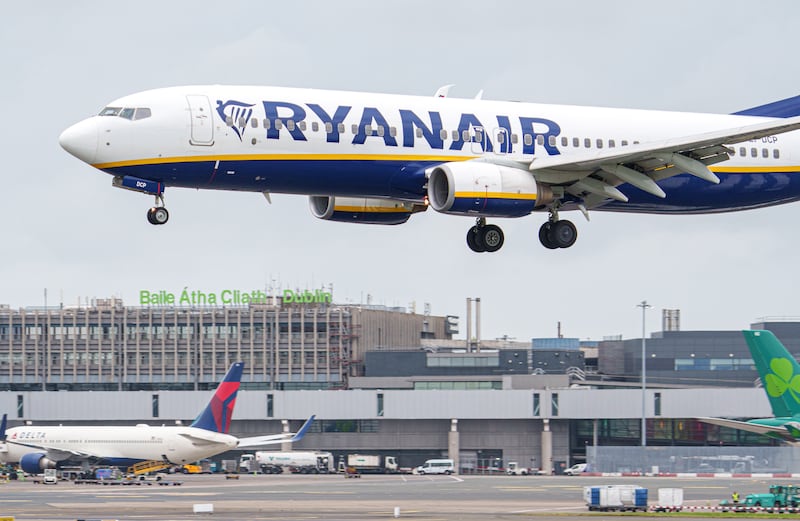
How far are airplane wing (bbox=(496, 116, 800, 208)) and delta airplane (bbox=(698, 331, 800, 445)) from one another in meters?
17.5

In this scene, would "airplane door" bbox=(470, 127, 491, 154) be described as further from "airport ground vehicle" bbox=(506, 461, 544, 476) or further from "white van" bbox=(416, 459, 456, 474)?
"airport ground vehicle" bbox=(506, 461, 544, 476)

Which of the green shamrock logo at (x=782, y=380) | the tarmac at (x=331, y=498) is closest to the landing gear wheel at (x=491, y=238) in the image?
the tarmac at (x=331, y=498)

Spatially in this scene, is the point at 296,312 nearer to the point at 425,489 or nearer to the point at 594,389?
the point at 594,389

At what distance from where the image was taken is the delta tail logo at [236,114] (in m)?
50.3

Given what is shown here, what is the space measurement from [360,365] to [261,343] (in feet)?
48.2

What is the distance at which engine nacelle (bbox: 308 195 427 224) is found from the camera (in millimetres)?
57781

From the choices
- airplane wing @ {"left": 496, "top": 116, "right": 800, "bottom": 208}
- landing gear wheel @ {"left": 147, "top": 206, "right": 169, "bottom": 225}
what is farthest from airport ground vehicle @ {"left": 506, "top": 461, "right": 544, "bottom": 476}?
landing gear wheel @ {"left": 147, "top": 206, "right": 169, "bottom": 225}

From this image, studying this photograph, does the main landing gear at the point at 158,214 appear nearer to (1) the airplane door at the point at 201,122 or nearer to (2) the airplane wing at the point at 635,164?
(1) the airplane door at the point at 201,122

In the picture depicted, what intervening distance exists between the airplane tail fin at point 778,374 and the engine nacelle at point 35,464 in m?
53.2

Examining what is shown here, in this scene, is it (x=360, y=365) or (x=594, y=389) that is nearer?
(x=594, y=389)

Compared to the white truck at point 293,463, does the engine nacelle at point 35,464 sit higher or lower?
higher

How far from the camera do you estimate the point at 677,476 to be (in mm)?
107938

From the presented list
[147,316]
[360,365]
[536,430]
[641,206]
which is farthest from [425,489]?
[147,316]

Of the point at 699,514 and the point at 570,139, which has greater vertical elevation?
the point at 570,139
